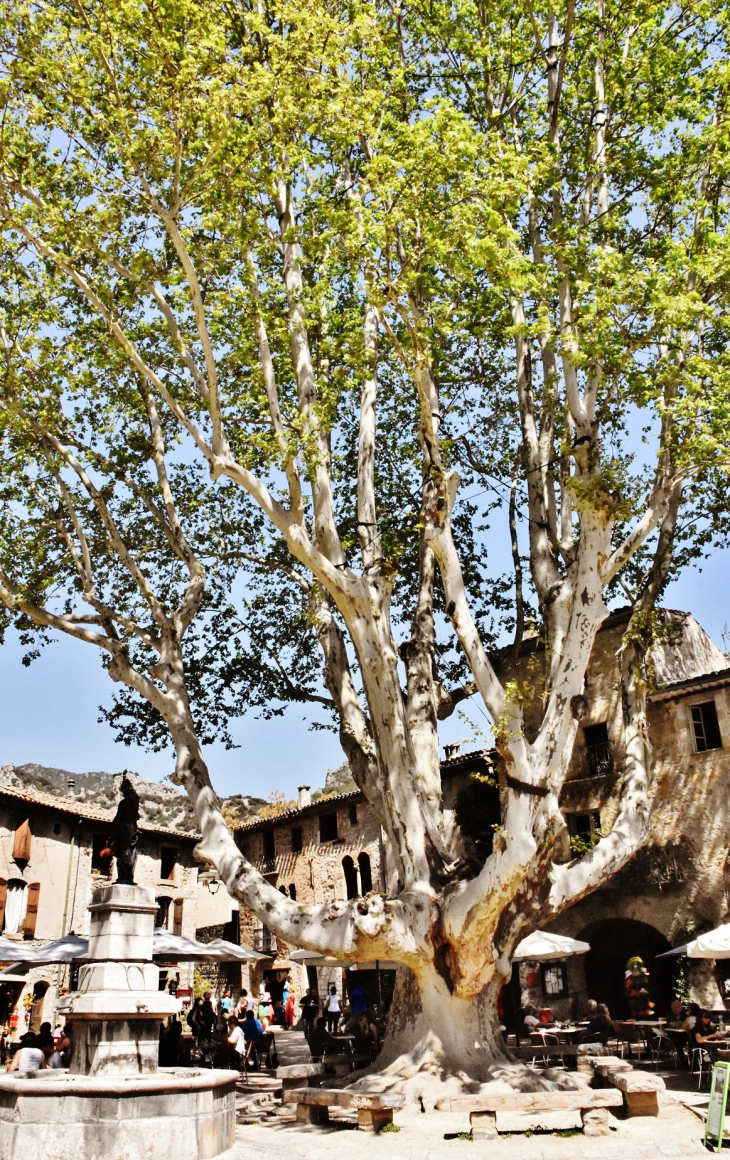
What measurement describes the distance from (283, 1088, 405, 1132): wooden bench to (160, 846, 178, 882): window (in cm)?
2321

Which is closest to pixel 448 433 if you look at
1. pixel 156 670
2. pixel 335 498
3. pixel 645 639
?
pixel 335 498

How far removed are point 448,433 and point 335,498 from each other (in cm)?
240

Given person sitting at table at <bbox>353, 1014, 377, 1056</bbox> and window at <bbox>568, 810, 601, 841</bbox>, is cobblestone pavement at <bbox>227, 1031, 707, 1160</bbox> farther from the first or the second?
window at <bbox>568, 810, 601, 841</bbox>

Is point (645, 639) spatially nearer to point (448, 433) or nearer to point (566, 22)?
point (448, 433)

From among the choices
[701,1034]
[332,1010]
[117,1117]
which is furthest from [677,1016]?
[117,1117]

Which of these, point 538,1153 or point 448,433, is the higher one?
point 448,433

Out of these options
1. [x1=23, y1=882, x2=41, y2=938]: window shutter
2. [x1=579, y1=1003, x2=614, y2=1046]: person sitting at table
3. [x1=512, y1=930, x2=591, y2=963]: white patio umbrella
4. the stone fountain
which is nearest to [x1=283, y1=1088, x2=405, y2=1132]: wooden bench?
the stone fountain

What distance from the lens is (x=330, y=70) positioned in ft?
38.2

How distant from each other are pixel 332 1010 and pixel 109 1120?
13559 mm

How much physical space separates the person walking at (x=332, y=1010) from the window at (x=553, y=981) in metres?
4.79

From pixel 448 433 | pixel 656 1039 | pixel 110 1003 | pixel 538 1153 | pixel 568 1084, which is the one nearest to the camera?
pixel 538 1153

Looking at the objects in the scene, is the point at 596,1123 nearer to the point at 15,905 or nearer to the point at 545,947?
the point at 545,947

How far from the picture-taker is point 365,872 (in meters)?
27.9

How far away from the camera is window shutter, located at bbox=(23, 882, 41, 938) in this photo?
25719 mm
